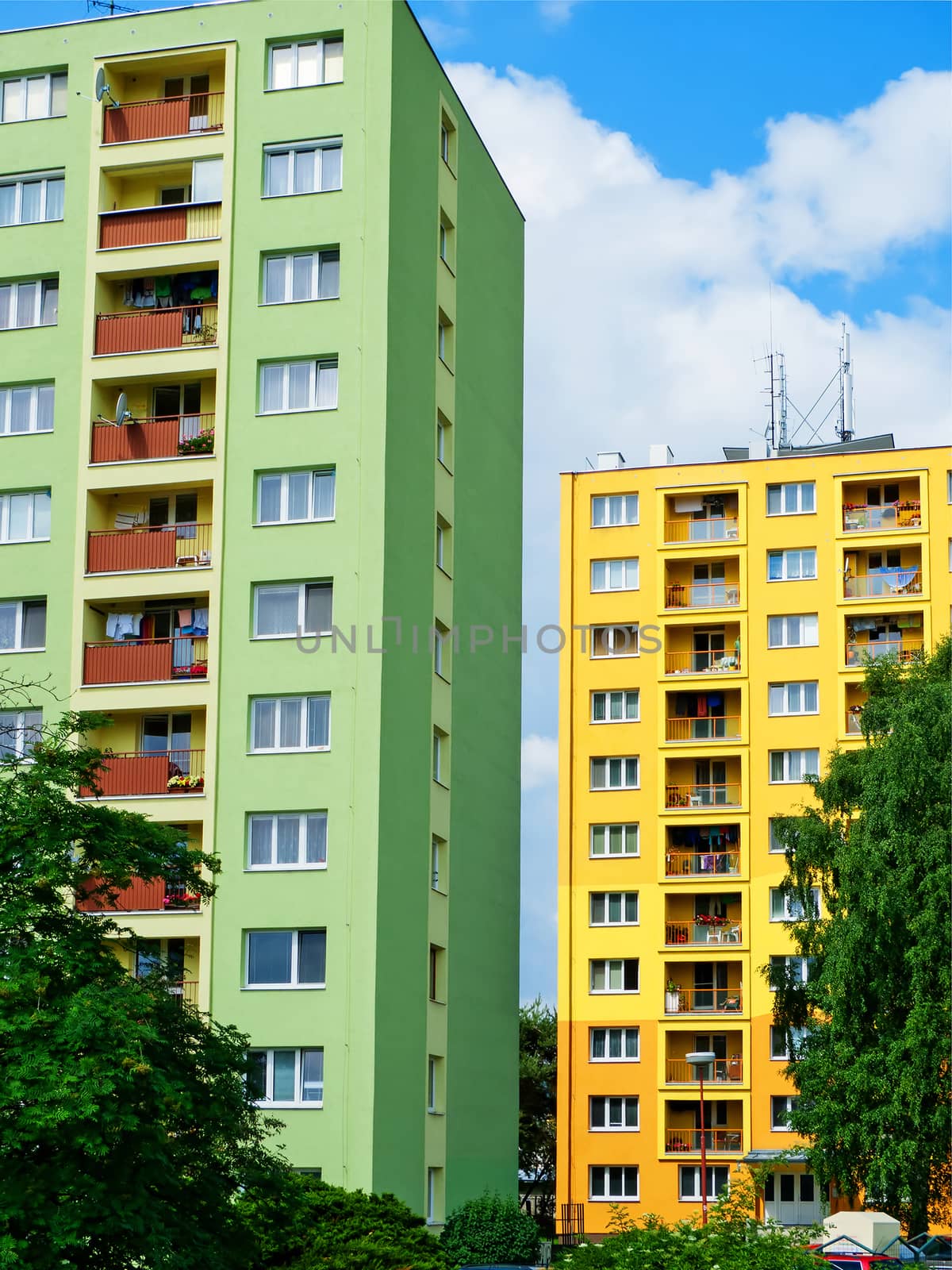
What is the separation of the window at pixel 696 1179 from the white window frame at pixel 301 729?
3119cm

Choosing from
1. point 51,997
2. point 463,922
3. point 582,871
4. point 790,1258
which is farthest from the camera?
point 582,871

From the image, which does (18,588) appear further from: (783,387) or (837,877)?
(783,387)

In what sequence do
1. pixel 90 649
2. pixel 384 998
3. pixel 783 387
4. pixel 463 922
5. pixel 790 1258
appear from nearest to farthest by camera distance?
pixel 790 1258 → pixel 384 998 → pixel 90 649 → pixel 463 922 → pixel 783 387

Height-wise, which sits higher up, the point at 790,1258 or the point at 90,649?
the point at 90,649

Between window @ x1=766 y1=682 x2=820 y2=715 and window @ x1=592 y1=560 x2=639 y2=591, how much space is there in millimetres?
8010

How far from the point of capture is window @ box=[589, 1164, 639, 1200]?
229 feet

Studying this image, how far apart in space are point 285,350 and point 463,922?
58.2 feet

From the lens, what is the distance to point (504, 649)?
5922cm

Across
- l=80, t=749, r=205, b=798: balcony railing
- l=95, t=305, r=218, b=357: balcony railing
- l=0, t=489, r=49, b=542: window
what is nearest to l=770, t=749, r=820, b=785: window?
l=80, t=749, r=205, b=798: balcony railing

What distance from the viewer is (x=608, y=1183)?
2766 inches

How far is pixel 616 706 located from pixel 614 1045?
14.4 metres

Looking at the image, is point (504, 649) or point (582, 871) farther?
point (582, 871)

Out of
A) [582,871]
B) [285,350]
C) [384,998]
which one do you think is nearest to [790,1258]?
[384,998]

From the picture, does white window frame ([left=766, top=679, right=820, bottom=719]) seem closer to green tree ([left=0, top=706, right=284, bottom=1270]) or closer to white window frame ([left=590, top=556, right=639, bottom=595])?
white window frame ([left=590, top=556, right=639, bottom=595])
